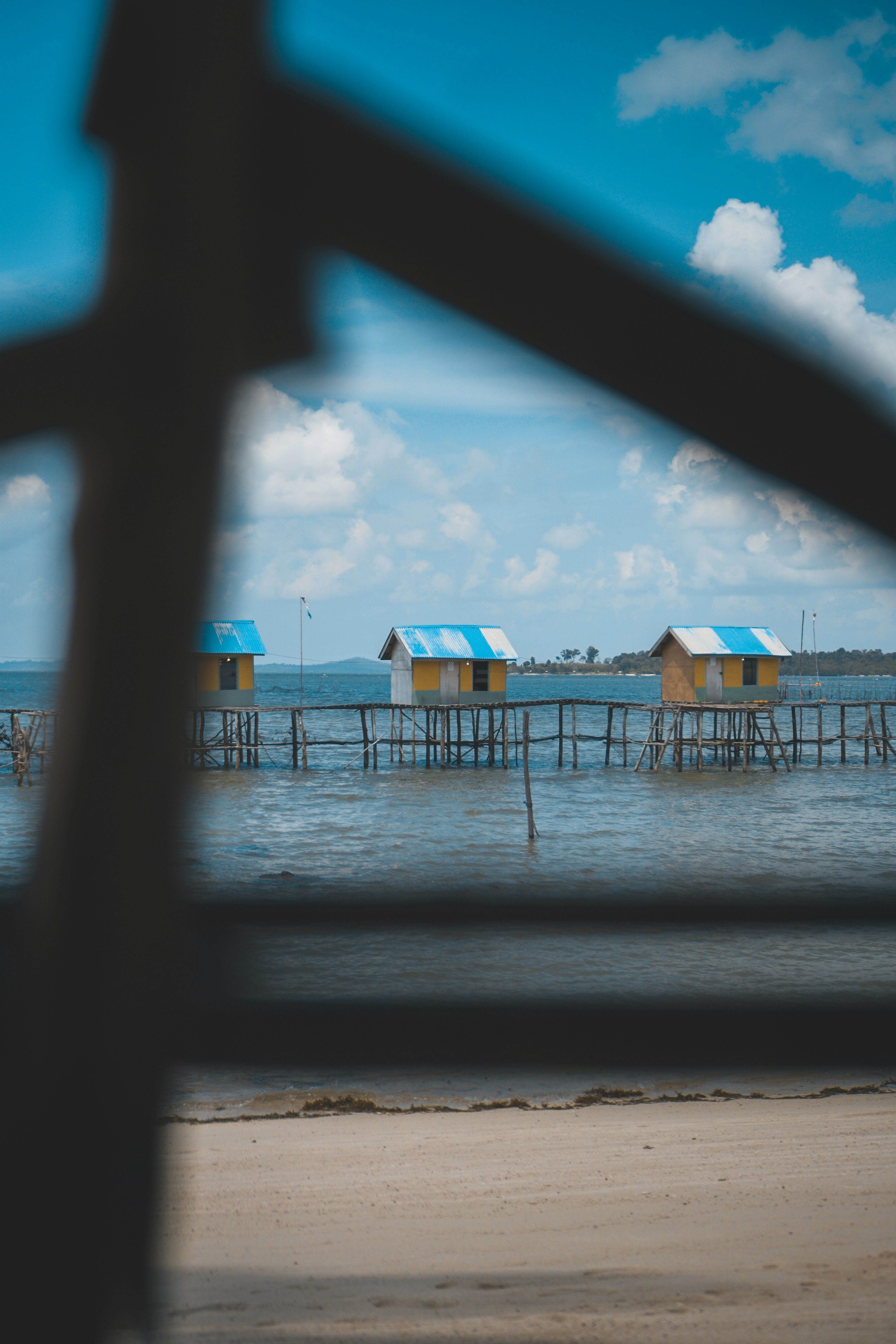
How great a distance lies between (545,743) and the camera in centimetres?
6562

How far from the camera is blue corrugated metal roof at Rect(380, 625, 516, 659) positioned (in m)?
38.8

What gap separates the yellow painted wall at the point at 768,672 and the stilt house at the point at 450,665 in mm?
10605

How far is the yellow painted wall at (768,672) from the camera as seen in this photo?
41.0 meters

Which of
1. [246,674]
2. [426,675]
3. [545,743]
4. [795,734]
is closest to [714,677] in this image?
[795,734]

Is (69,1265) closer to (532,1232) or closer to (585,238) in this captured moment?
(585,238)

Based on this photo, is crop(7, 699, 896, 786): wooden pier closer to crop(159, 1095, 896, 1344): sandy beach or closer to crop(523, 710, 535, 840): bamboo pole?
crop(523, 710, 535, 840): bamboo pole

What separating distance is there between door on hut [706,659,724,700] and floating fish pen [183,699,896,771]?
1.02 meters

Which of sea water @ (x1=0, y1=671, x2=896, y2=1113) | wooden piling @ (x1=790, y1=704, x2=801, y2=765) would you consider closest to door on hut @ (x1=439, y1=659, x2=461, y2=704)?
sea water @ (x1=0, y1=671, x2=896, y2=1113)

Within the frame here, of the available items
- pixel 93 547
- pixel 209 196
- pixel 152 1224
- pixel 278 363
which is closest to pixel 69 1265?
pixel 152 1224

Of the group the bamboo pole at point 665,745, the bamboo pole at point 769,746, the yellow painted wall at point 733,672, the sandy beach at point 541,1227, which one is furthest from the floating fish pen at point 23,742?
the bamboo pole at point 769,746

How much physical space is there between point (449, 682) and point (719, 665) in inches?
446

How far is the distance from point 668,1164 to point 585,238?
704cm

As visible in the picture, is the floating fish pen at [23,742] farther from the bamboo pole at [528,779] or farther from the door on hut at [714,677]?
the door on hut at [714,677]

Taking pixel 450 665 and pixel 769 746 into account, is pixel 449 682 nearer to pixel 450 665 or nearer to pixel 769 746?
pixel 450 665
